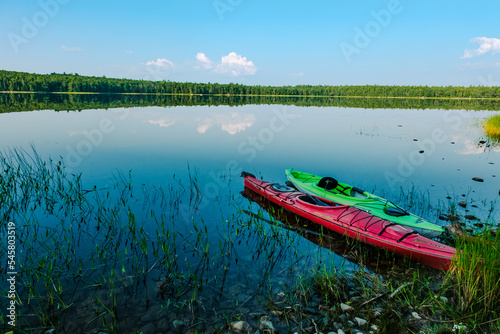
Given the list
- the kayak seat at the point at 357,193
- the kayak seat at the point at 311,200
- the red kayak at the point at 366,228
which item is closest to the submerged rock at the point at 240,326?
the red kayak at the point at 366,228

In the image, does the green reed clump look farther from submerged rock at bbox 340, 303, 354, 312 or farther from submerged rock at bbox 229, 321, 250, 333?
submerged rock at bbox 229, 321, 250, 333

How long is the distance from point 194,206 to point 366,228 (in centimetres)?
581

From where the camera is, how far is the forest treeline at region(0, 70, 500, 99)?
9688cm

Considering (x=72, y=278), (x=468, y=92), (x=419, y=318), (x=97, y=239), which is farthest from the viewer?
(x=468, y=92)

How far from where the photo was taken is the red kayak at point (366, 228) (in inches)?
269

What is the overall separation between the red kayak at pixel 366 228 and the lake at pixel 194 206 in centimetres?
91

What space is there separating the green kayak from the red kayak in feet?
1.40

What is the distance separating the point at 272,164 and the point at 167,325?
42.4 ft

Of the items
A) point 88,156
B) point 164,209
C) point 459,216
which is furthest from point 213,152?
point 459,216

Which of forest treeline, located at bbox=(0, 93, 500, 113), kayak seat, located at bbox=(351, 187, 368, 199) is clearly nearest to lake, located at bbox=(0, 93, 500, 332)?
kayak seat, located at bbox=(351, 187, 368, 199)

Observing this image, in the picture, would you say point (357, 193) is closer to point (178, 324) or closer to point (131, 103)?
point (178, 324)

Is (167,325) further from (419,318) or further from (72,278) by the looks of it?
(419,318)

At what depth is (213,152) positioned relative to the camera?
64.2 feet

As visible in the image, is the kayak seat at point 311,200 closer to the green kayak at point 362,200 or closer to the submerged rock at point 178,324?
the green kayak at point 362,200
